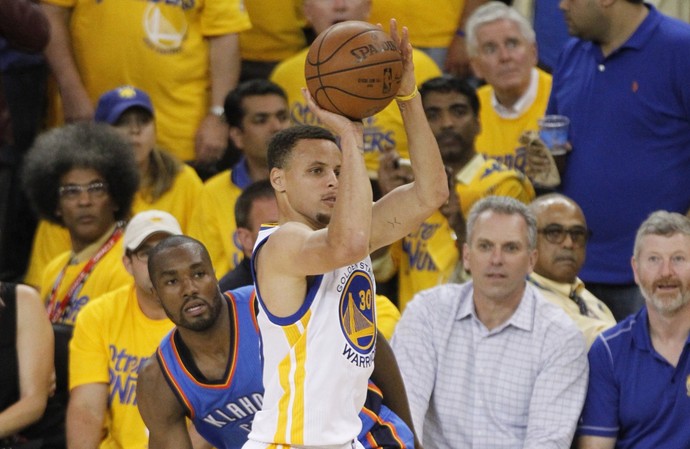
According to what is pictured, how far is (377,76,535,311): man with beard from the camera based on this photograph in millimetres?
6926

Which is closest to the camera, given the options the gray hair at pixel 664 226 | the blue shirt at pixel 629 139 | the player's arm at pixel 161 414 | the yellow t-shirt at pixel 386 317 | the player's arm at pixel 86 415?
the player's arm at pixel 161 414

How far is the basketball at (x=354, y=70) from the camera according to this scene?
4.36 meters

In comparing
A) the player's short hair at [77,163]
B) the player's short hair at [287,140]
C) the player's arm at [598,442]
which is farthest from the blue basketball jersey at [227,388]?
the player's short hair at [77,163]

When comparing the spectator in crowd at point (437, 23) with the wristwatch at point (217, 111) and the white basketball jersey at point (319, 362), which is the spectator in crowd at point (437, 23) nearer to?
the wristwatch at point (217, 111)

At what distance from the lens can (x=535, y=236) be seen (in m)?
6.12

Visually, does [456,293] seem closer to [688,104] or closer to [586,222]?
[586,222]

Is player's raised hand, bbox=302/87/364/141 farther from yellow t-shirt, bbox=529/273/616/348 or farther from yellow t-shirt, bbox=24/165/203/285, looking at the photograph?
yellow t-shirt, bbox=24/165/203/285

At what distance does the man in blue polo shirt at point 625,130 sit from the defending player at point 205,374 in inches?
85.5

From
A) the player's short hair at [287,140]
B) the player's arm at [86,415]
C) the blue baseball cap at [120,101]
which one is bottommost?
the player's arm at [86,415]

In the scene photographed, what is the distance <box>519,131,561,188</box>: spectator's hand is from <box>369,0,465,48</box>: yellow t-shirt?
134 cm

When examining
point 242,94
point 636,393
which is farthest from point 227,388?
point 242,94

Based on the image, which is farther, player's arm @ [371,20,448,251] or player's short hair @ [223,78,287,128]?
player's short hair @ [223,78,287,128]

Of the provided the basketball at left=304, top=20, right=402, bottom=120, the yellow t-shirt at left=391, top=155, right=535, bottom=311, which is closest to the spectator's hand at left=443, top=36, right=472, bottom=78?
the yellow t-shirt at left=391, top=155, right=535, bottom=311

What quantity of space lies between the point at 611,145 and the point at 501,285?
4.31ft
